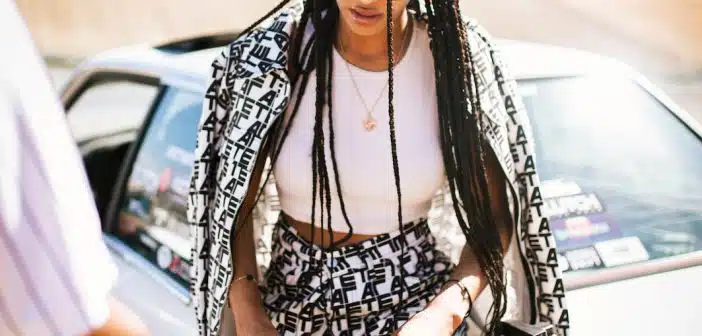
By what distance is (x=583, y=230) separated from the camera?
2.32 metres

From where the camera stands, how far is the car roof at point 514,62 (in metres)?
2.57

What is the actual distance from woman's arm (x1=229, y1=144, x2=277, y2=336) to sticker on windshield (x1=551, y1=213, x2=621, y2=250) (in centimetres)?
95

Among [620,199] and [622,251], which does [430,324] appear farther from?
[620,199]

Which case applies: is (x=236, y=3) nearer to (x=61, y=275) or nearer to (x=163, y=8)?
(x=163, y=8)

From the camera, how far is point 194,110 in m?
2.57

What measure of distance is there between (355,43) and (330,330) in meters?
0.62

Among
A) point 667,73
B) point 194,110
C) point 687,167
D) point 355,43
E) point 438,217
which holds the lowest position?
point 667,73

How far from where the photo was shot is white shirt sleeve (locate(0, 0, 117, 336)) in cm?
77

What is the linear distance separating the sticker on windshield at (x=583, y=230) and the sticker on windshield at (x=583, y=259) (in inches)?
0.8

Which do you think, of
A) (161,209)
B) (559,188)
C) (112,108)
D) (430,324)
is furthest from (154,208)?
(112,108)

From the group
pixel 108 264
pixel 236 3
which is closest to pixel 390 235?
pixel 108 264

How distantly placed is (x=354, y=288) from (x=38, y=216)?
3.16ft

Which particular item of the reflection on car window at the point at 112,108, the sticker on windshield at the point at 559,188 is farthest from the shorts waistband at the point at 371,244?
the reflection on car window at the point at 112,108

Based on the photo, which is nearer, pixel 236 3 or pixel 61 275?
pixel 61 275
